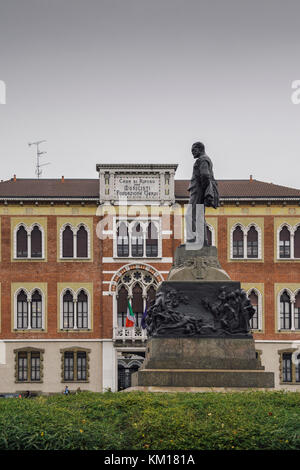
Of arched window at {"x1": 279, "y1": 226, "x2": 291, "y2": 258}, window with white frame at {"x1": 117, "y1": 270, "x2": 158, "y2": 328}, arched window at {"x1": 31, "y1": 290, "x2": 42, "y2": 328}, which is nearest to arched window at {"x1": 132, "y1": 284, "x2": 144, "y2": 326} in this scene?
window with white frame at {"x1": 117, "y1": 270, "x2": 158, "y2": 328}

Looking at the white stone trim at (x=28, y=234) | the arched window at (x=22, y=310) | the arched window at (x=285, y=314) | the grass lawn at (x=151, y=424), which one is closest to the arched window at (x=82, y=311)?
the arched window at (x=22, y=310)

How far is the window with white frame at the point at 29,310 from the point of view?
175 feet

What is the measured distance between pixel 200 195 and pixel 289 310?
32737 mm

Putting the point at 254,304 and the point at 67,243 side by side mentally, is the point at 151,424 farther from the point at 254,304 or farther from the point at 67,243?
→ the point at 67,243

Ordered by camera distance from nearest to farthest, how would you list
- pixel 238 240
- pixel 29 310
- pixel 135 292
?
1. pixel 29 310
2. pixel 135 292
3. pixel 238 240

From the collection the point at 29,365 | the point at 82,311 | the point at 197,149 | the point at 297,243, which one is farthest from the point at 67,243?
the point at 197,149

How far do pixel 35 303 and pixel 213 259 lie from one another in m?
33.5

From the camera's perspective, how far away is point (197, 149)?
22.3m

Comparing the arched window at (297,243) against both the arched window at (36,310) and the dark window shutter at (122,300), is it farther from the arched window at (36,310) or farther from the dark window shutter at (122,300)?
the arched window at (36,310)

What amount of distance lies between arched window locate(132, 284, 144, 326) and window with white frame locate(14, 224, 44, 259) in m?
6.03

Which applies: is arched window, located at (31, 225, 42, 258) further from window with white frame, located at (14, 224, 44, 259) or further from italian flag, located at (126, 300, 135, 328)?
italian flag, located at (126, 300, 135, 328)

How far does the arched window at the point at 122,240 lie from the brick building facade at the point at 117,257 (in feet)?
0.20
